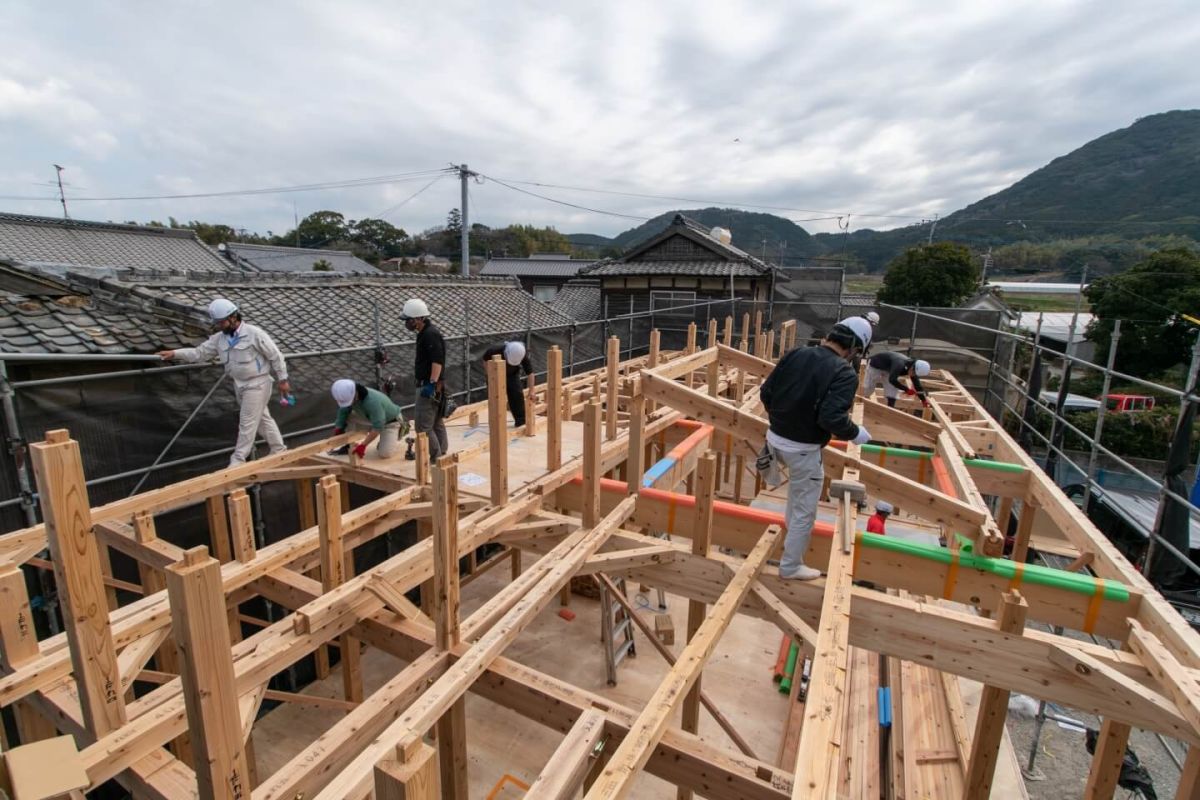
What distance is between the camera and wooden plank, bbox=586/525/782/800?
198 cm

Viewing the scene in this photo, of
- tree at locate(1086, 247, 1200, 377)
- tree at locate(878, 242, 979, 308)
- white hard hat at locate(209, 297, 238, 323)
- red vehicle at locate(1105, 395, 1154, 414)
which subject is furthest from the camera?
tree at locate(878, 242, 979, 308)

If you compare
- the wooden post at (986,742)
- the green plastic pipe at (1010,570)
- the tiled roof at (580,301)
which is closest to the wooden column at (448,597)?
the green plastic pipe at (1010,570)

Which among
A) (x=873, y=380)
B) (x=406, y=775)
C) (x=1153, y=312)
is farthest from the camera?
(x=1153, y=312)

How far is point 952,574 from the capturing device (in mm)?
3404

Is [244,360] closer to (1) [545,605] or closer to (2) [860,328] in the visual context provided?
(1) [545,605]

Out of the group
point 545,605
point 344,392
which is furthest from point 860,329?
point 344,392

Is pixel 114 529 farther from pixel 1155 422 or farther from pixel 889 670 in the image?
pixel 1155 422

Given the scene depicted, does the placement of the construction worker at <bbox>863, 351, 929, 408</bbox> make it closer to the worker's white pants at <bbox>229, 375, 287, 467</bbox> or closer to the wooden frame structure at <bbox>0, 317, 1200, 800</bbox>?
the wooden frame structure at <bbox>0, 317, 1200, 800</bbox>

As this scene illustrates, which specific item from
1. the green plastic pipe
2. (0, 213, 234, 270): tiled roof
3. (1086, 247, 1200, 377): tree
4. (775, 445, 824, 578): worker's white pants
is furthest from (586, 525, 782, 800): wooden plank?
(1086, 247, 1200, 377): tree

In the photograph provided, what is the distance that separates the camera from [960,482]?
4238 millimetres

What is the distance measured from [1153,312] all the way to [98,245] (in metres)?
37.0

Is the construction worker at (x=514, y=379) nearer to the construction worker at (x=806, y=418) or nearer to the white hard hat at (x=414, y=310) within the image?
the white hard hat at (x=414, y=310)

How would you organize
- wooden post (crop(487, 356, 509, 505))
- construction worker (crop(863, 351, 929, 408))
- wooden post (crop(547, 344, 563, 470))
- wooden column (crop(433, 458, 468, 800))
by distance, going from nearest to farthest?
wooden column (crop(433, 458, 468, 800)) → wooden post (crop(487, 356, 509, 505)) → wooden post (crop(547, 344, 563, 470)) → construction worker (crop(863, 351, 929, 408))

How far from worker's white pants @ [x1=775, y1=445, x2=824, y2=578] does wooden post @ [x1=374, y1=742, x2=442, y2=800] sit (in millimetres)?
2589
